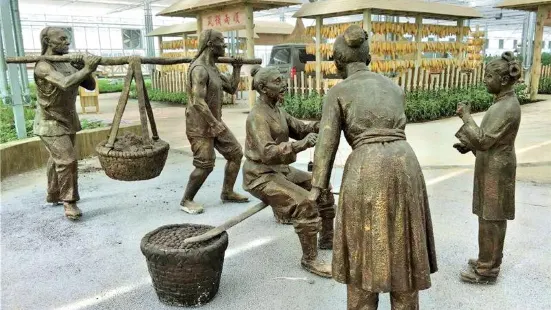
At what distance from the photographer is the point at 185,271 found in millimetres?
2941

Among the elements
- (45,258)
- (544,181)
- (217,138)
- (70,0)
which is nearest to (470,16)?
(544,181)

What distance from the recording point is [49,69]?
175 inches

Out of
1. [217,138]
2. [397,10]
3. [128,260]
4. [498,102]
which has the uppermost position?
[397,10]

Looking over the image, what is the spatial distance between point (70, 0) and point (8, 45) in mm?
18540

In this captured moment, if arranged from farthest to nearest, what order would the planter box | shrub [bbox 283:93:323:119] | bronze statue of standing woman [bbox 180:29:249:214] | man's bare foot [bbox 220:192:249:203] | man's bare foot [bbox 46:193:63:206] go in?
shrub [bbox 283:93:323:119]
the planter box
man's bare foot [bbox 220:192:249:203]
man's bare foot [bbox 46:193:63:206]
bronze statue of standing woman [bbox 180:29:249:214]

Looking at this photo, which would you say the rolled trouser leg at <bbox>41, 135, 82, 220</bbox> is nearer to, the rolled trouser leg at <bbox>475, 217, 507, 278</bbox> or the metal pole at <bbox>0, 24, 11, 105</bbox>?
the metal pole at <bbox>0, 24, 11, 105</bbox>

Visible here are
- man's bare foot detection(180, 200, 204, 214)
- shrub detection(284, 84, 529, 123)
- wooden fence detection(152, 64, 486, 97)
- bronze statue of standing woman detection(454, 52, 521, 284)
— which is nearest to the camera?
bronze statue of standing woman detection(454, 52, 521, 284)

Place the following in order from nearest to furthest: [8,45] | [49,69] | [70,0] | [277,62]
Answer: [49,69]
[8,45]
[277,62]
[70,0]

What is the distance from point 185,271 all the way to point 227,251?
1067 mm

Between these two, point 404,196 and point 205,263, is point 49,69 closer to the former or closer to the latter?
point 205,263

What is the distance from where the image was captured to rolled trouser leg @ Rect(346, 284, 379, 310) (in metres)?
2.28

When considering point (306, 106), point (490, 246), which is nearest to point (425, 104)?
point (306, 106)

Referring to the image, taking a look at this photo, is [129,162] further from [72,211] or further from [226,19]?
[226,19]

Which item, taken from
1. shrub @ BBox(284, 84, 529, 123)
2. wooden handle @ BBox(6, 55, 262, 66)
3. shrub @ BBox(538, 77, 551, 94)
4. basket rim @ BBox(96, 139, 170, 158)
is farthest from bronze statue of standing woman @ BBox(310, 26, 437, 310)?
shrub @ BBox(538, 77, 551, 94)
